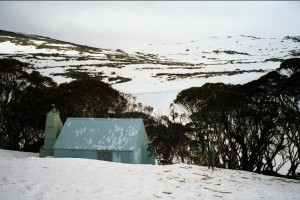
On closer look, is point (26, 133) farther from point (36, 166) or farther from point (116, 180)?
point (116, 180)

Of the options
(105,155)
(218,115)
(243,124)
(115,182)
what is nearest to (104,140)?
(105,155)

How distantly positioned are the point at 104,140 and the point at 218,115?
12.1 m

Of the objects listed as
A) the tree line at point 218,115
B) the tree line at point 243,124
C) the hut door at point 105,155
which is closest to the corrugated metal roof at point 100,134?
the hut door at point 105,155

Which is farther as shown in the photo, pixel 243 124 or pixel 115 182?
pixel 243 124

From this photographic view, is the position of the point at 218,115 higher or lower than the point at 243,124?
higher

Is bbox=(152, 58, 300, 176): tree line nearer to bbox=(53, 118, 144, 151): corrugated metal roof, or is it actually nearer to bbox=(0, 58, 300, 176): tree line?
bbox=(0, 58, 300, 176): tree line

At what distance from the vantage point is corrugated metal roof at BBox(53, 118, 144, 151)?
29.8 metres

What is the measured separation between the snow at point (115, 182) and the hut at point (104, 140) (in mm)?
7708

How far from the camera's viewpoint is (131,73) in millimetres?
83125

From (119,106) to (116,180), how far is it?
22.0 metres

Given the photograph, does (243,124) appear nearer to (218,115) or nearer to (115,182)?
(218,115)

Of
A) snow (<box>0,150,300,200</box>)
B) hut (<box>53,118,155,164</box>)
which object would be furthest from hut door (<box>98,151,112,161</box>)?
snow (<box>0,150,300,200</box>)

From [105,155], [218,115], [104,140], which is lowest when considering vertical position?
[105,155]

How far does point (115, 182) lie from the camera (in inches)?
657
